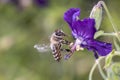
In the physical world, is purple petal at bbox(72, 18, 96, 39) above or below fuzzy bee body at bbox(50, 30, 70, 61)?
below

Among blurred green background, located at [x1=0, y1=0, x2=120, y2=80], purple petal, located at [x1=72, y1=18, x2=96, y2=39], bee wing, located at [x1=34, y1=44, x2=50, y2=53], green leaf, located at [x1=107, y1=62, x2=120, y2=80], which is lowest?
green leaf, located at [x1=107, y1=62, x2=120, y2=80]

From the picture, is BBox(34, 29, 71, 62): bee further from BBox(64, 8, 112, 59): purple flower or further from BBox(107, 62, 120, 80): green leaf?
BBox(107, 62, 120, 80): green leaf

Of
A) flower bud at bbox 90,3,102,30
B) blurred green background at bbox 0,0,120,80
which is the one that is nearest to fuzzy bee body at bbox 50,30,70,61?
flower bud at bbox 90,3,102,30

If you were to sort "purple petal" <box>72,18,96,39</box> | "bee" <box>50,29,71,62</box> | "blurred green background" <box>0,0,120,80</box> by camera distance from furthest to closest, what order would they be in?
"blurred green background" <box>0,0,120,80</box> → "bee" <box>50,29,71,62</box> → "purple petal" <box>72,18,96,39</box>

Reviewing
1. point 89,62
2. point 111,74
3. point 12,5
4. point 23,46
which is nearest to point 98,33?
point 111,74

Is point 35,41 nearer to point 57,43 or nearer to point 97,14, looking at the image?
point 57,43

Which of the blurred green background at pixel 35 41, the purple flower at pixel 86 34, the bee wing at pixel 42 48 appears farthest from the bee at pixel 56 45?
the blurred green background at pixel 35 41

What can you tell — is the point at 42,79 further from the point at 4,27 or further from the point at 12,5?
the point at 12,5

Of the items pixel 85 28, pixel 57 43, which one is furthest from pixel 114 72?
pixel 57 43

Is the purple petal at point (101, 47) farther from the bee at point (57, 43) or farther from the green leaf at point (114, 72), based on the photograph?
the bee at point (57, 43)

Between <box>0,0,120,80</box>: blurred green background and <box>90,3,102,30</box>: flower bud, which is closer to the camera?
<box>90,3,102,30</box>: flower bud
